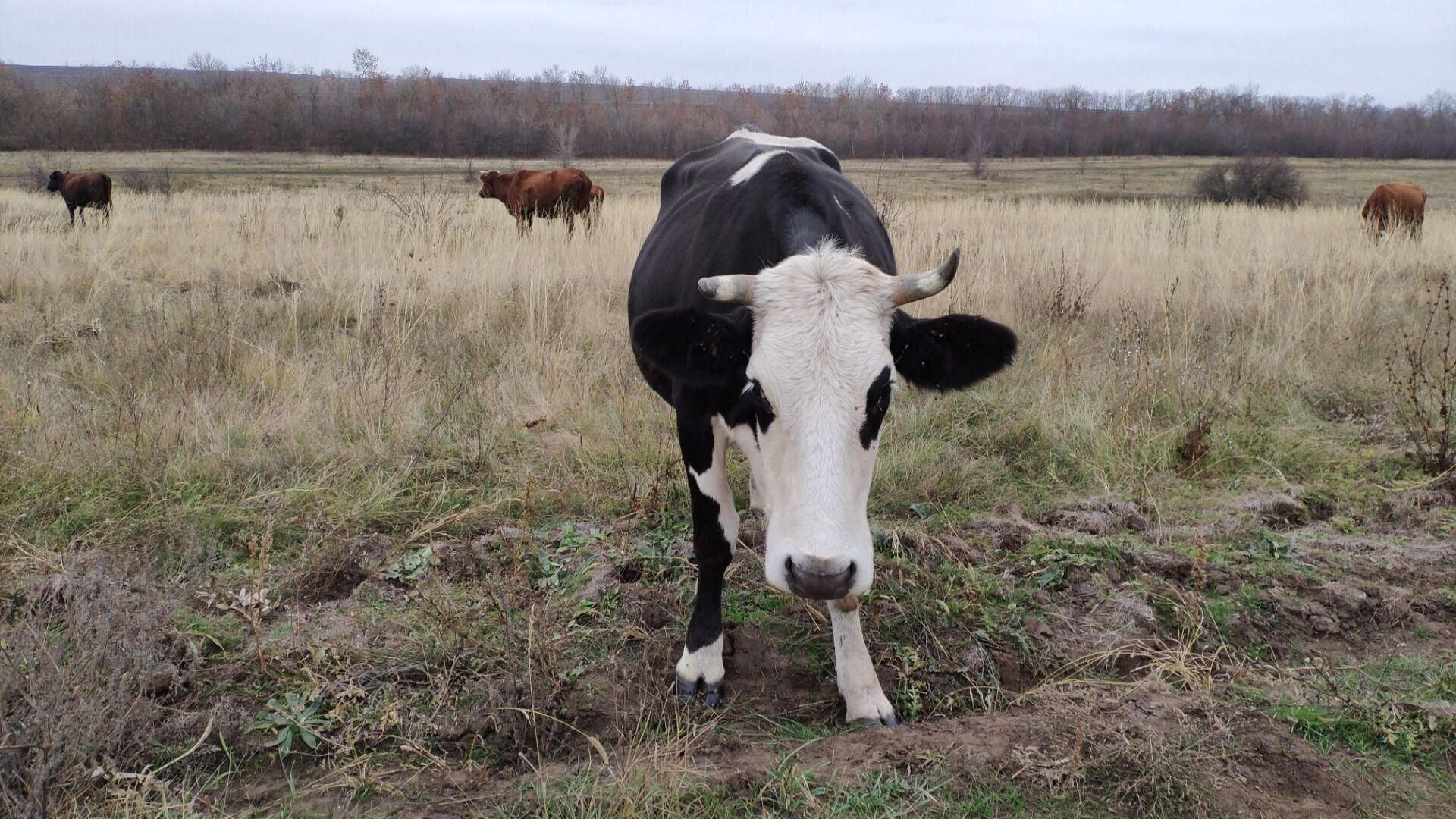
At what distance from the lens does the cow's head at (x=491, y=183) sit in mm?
18750

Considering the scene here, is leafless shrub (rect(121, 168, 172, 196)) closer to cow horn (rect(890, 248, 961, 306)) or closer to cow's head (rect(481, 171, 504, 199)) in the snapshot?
cow's head (rect(481, 171, 504, 199))

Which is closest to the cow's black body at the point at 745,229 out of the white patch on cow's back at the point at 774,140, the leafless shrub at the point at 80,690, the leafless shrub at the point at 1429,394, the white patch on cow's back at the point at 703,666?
the white patch on cow's back at the point at 774,140

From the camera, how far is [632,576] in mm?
3725

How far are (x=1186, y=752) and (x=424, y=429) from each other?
154 inches

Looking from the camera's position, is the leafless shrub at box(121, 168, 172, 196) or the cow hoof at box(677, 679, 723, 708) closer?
the cow hoof at box(677, 679, 723, 708)

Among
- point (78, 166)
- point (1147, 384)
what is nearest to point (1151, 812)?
point (1147, 384)

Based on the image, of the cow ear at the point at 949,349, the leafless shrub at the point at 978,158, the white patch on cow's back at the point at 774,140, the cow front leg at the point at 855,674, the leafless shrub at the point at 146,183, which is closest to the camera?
the cow ear at the point at 949,349

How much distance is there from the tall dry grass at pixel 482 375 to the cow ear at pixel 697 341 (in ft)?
5.33

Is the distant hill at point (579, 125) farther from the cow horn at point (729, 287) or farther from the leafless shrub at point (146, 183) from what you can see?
the cow horn at point (729, 287)

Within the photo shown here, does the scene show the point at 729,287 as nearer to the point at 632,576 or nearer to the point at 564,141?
the point at 632,576

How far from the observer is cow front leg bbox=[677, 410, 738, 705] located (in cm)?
306

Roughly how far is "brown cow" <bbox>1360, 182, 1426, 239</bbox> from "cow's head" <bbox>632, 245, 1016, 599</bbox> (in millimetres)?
12692

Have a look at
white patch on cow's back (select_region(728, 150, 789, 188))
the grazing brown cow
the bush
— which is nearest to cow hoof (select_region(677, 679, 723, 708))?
white patch on cow's back (select_region(728, 150, 789, 188))

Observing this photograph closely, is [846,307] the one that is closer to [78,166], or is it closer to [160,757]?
[160,757]
